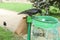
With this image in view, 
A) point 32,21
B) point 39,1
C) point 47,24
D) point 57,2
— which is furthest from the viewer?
point 57,2

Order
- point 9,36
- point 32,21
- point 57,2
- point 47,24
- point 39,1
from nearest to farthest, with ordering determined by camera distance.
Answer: point 47,24
point 32,21
point 9,36
point 39,1
point 57,2

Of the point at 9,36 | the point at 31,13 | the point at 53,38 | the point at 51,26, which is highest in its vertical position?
the point at 31,13

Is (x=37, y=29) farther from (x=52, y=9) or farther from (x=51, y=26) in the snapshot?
(x=52, y=9)

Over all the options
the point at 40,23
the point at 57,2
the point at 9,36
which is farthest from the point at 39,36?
the point at 57,2

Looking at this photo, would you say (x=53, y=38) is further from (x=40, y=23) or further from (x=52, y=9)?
(x=52, y=9)

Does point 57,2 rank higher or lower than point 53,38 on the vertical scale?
higher

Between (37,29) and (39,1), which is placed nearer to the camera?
(37,29)

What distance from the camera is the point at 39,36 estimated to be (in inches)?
102

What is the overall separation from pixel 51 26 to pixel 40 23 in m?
0.14

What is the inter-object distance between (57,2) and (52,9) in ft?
4.22

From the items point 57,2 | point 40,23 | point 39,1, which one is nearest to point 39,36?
point 40,23

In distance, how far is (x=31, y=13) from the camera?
8.14ft

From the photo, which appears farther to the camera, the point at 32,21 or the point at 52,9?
the point at 52,9

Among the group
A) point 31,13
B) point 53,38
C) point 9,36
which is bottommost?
point 9,36
